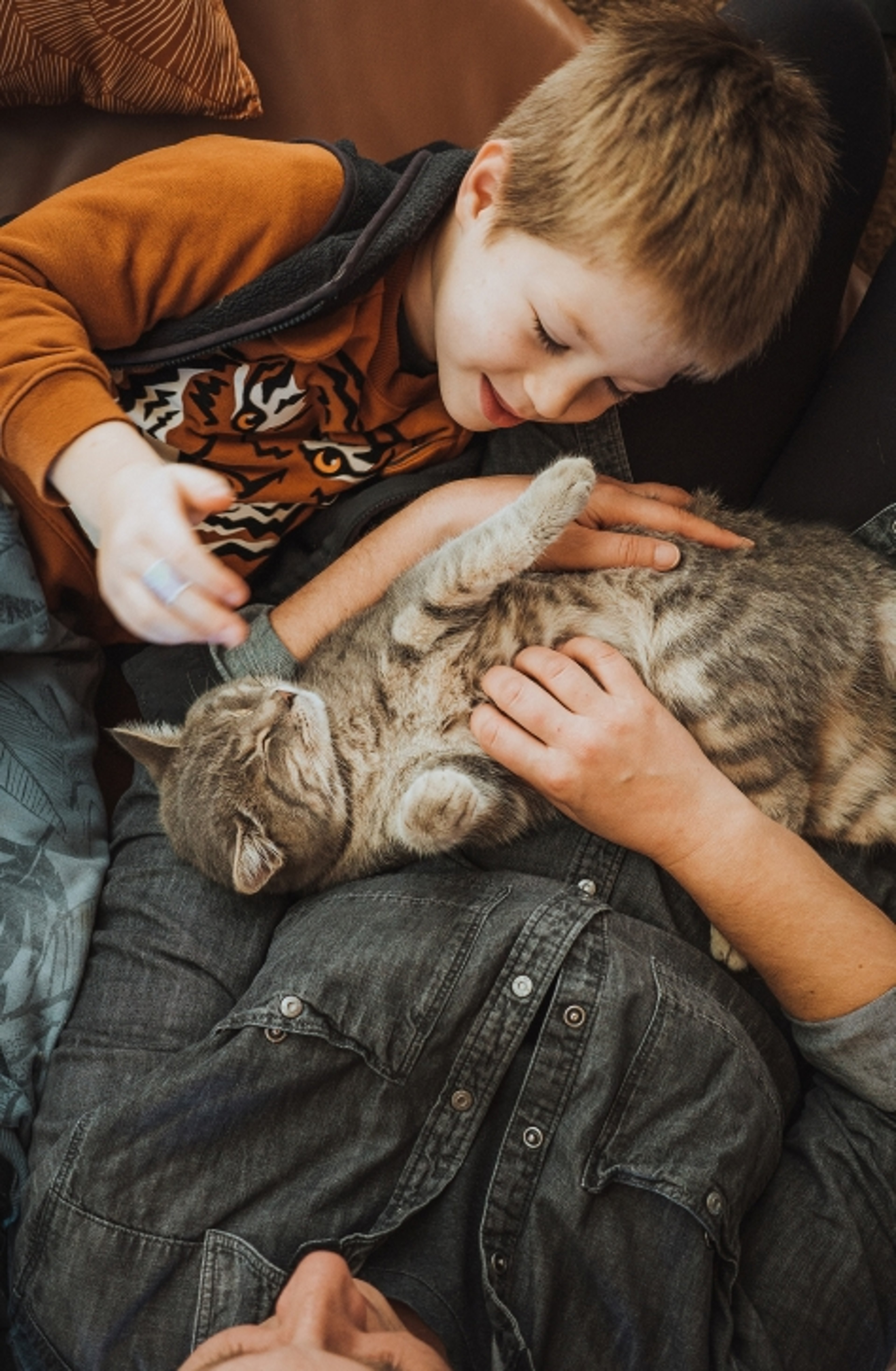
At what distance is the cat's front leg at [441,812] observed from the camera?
1271mm

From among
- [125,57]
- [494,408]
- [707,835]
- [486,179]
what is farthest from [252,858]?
[125,57]

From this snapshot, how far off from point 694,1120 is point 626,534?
0.78 metres

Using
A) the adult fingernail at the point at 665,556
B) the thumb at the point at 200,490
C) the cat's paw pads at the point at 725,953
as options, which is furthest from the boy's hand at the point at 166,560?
the cat's paw pads at the point at 725,953

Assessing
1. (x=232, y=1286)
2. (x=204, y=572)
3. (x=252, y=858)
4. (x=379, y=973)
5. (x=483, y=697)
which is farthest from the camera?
(x=483, y=697)

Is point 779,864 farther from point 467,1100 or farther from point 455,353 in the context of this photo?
point 455,353

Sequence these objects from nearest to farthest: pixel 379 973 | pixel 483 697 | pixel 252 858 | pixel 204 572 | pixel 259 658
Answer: pixel 204 572, pixel 379 973, pixel 252 858, pixel 483 697, pixel 259 658

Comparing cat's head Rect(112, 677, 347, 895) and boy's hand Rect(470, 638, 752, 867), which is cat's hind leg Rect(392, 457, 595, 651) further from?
cat's head Rect(112, 677, 347, 895)

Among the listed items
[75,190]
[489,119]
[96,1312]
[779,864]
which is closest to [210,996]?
[96,1312]

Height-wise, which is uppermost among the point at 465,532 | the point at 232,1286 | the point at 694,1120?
the point at 465,532

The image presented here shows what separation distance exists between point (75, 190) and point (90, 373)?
289 millimetres

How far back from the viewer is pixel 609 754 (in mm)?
1196

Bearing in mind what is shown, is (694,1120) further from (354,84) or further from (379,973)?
(354,84)

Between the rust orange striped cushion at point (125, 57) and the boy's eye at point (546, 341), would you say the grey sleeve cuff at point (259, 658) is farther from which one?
the rust orange striped cushion at point (125, 57)

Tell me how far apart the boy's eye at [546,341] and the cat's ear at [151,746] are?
31.0 inches
